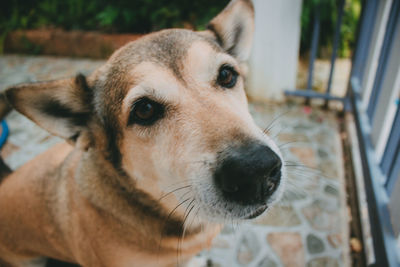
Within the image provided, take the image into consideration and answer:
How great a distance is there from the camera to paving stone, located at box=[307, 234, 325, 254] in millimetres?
2926

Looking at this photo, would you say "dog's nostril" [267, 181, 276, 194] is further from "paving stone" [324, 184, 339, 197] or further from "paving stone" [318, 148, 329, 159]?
"paving stone" [318, 148, 329, 159]

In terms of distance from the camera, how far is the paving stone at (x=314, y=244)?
9.60 ft

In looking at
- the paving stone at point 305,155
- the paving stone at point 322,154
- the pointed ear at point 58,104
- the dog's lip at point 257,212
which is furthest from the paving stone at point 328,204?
the pointed ear at point 58,104

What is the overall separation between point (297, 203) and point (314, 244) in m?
0.56

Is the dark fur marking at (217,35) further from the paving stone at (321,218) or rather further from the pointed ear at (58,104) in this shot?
the paving stone at (321,218)

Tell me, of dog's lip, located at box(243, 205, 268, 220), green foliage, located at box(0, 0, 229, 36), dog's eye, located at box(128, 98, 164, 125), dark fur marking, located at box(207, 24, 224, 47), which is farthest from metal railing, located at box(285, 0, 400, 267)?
green foliage, located at box(0, 0, 229, 36)

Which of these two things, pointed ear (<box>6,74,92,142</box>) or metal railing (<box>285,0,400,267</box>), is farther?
metal railing (<box>285,0,400,267</box>)

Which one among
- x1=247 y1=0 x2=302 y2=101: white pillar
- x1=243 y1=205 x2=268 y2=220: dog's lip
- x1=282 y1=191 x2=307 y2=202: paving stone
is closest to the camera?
x1=243 y1=205 x2=268 y2=220: dog's lip

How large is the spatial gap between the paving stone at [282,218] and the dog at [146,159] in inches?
41.2

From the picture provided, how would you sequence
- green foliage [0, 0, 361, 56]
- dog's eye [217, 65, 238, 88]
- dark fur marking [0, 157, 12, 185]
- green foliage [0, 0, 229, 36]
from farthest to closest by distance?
1. green foliage [0, 0, 229, 36]
2. green foliage [0, 0, 361, 56]
3. dark fur marking [0, 157, 12, 185]
4. dog's eye [217, 65, 238, 88]

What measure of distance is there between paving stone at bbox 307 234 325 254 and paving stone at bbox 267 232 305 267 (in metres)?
0.08

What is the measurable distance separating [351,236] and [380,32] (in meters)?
2.69

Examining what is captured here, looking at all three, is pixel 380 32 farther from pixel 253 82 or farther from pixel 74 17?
pixel 74 17

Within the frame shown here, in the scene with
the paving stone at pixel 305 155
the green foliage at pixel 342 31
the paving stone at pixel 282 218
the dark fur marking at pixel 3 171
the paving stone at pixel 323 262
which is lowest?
the paving stone at pixel 282 218
